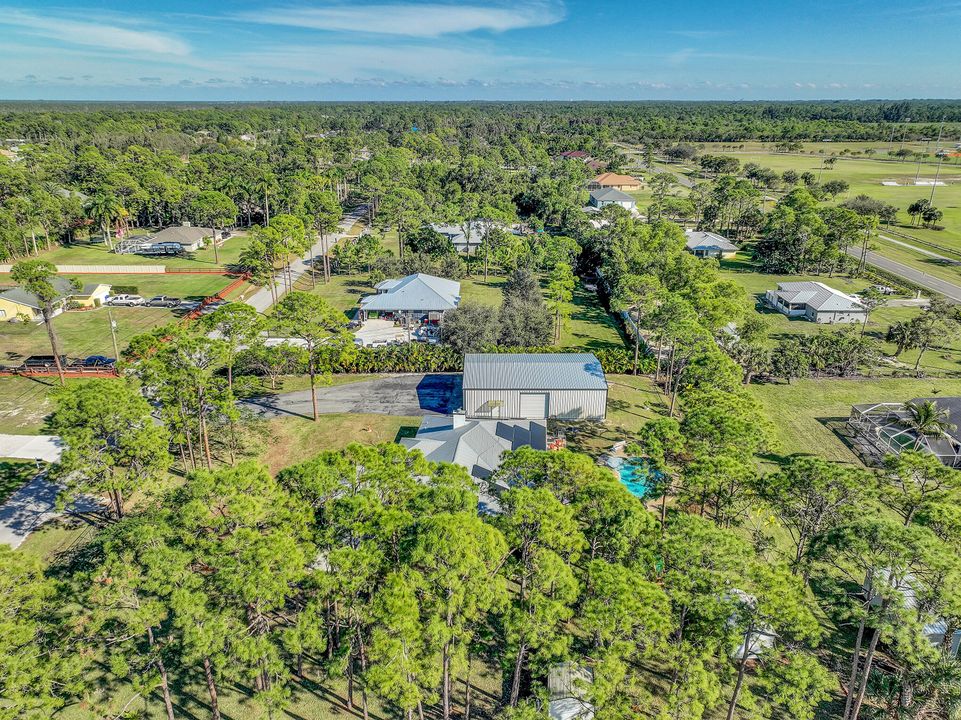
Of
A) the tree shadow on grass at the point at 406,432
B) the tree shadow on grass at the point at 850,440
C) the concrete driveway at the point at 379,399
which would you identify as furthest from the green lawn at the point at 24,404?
the tree shadow on grass at the point at 850,440

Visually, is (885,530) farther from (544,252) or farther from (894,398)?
(544,252)

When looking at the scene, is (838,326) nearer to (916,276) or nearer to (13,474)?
(916,276)

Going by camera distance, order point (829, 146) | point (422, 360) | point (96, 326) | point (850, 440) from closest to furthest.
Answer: point (850, 440) → point (422, 360) → point (96, 326) → point (829, 146)

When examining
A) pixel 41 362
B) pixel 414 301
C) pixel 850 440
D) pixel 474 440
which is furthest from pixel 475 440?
pixel 41 362

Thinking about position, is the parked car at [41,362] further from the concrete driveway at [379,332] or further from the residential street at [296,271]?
the concrete driveway at [379,332]

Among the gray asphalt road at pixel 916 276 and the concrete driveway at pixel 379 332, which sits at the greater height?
the gray asphalt road at pixel 916 276

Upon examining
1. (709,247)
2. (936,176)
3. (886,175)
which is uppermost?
(886,175)
